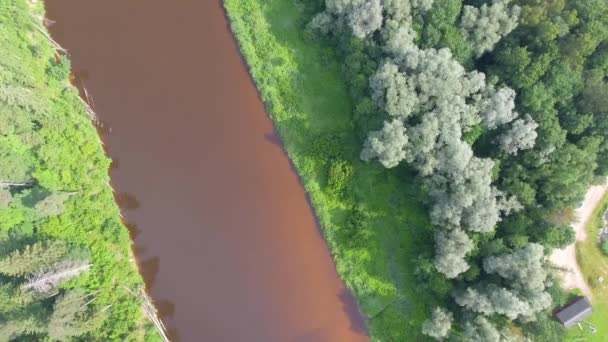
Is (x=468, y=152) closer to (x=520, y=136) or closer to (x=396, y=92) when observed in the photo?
(x=520, y=136)

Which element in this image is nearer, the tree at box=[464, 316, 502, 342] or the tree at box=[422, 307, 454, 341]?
the tree at box=[464, 316, 502, 342]

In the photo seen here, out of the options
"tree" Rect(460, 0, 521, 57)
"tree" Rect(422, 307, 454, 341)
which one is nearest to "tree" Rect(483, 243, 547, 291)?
"tree" Rect(422, 307, 454, 341)

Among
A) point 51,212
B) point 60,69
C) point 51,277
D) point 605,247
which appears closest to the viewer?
point 51,277

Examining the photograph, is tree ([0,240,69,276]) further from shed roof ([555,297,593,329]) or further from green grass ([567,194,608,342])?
green grass ([567,194,608,342])

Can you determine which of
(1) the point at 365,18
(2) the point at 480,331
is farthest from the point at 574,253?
(1) the point at 365,18

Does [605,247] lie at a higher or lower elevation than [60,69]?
lower

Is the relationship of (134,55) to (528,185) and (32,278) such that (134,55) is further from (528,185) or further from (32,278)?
(528,185)

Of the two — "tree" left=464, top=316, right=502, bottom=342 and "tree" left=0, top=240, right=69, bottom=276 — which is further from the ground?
"tree" left=0, top=240, right=69, bottom=276

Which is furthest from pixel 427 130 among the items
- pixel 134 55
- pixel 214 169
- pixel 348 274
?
pixel 134 55
